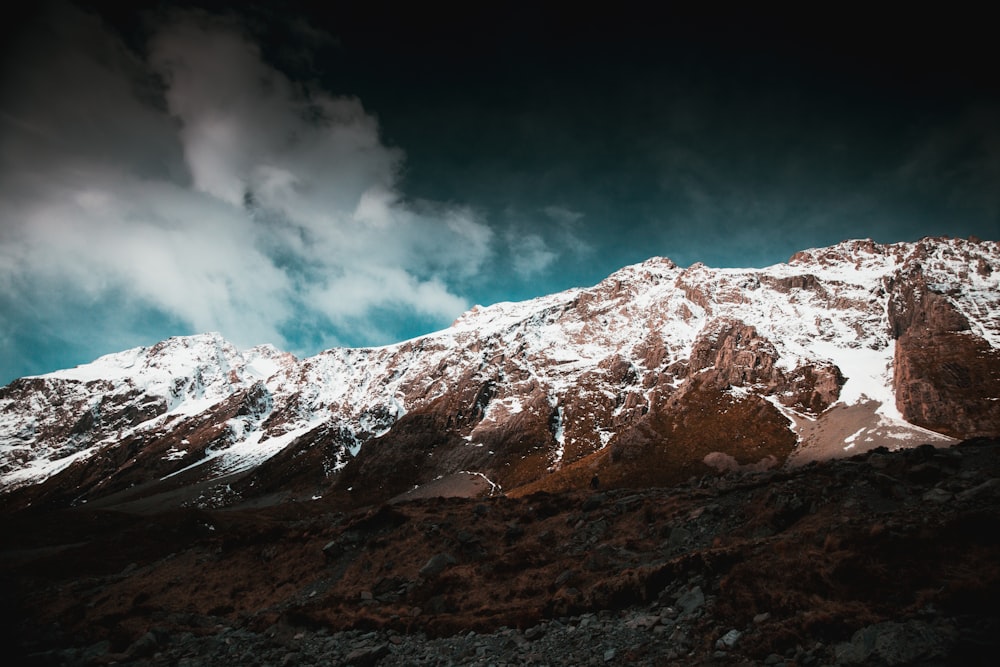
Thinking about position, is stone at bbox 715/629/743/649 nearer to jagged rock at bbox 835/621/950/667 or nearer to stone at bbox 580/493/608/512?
jagged rock at bbox 835/621/950/667

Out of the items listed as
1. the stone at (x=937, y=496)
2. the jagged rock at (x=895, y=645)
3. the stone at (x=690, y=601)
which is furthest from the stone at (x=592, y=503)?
the jagged rock at (x=895, y=645)

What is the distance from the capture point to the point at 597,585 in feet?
64.4

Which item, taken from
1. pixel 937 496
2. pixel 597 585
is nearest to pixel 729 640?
pixel 597 585

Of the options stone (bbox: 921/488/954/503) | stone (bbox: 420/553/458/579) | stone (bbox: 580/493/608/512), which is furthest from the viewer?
stone (bbox: 580/493/608/512)

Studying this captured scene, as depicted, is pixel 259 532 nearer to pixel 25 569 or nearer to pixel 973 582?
pixel 25 569

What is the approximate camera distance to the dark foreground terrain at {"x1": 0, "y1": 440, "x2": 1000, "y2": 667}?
1224 centimetres

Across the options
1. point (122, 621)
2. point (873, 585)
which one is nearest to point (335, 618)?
point (122, 621)

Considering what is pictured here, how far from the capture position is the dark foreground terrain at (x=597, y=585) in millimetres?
12242

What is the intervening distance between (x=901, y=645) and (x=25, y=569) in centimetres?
9134

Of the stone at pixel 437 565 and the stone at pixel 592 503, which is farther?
the stone at pixel 592 503

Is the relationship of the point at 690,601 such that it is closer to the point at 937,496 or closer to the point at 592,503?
the point at 937,496

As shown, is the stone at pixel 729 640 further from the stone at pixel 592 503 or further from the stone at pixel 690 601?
the stone at pixel 592 503

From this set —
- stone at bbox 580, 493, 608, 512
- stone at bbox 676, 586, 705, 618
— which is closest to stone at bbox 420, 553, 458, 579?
stone at bbox 580, 493, 608, 512

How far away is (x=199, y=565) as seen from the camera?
1619 inches
